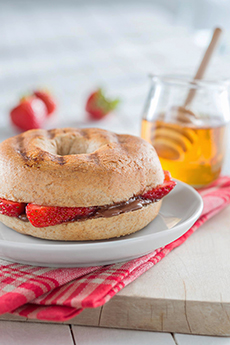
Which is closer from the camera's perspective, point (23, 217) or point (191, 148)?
point (23, 217)

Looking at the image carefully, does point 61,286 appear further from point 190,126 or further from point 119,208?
point 190,126

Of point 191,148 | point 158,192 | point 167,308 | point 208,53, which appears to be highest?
point 208,53

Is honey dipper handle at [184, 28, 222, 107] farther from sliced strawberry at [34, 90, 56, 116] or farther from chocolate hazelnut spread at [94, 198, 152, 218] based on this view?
sliced strawberry at [34, 90, 56, 116]

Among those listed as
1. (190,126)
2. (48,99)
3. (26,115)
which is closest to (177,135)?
(190,126)

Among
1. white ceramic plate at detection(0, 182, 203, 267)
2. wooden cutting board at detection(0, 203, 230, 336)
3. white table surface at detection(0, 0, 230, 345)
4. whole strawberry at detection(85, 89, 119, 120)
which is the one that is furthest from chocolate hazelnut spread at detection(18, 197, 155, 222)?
whole strawberry at detection(85, 89, 119, 120)

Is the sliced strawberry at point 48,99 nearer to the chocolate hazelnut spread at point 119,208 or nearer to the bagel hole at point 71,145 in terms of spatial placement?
the bagel hole at point 71,145

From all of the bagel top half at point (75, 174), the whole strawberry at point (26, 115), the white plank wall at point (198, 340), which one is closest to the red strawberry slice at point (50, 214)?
the bagel top half at point (75, 174)

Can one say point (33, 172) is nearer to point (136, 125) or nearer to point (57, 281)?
point (57, 281)
